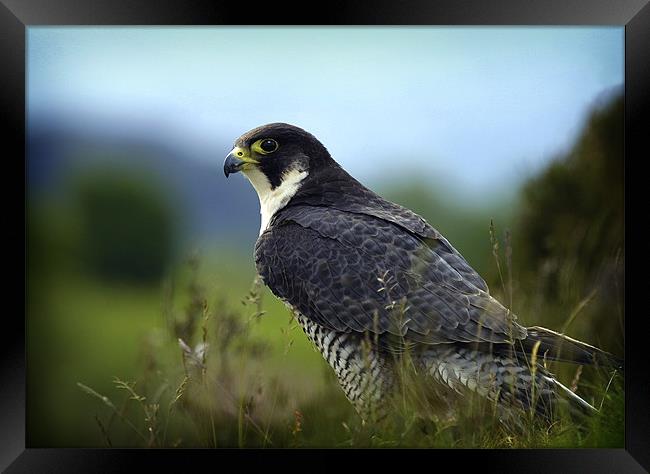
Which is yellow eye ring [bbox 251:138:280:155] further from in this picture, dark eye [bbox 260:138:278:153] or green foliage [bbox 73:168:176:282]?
green foliage [bbox 73:168:176:282]

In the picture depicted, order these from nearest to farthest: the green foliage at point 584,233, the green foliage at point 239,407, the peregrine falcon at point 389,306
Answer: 1. the peregrine falcon at point 389,306
2. the green foliage at point 239,407
3. the green foliage at point 584,233

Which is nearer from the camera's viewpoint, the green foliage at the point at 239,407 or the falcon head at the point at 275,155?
the green foliage at the point at 239,407

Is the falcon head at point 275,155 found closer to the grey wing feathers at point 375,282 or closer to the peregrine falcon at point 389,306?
the peregrine falcon at point 389,306

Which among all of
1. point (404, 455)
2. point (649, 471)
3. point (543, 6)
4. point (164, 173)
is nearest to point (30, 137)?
point (164, 173)

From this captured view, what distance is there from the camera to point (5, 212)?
11.7 ft

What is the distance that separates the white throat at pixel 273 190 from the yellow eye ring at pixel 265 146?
131 mm

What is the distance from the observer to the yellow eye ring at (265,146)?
145 inches

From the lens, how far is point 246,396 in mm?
3502

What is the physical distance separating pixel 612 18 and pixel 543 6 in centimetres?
38

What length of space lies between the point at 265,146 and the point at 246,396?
136 cm

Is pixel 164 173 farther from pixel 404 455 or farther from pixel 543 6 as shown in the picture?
pixel 543 6

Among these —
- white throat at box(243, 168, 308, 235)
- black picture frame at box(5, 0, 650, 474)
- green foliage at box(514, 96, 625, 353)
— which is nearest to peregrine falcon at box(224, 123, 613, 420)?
white throat at box(243, 168, 308, 235)

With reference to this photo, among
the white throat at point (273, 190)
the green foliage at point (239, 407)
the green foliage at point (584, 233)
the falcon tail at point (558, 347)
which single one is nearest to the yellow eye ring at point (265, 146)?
the white throat at point (273, 190)

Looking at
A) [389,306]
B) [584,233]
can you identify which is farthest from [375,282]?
[584,233]
